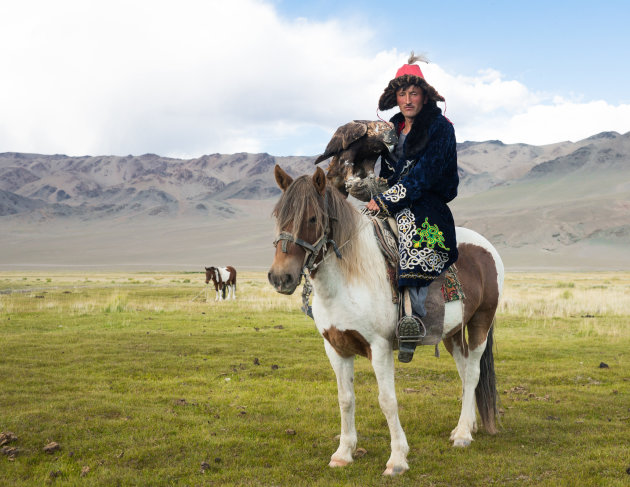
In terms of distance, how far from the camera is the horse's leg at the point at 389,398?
470cm

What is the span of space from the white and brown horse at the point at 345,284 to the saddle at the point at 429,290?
0.26 feet

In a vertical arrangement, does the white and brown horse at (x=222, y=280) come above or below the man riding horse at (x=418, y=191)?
below

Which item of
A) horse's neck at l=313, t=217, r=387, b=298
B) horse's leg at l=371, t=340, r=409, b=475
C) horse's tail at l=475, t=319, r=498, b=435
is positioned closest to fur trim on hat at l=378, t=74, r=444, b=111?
horse's neck at l=313, t=217, r=387, b=298

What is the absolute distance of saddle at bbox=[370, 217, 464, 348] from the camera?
192 inches

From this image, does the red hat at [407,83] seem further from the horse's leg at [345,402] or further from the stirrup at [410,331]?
the horse's leg at [345,402]

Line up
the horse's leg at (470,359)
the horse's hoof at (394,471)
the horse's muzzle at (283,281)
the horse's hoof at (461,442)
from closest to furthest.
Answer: the horse's muzzle at (283,281)
the horse's hoof at (394,471)
the horse's hoof at (461,442)
the horse's leg at (470,359)

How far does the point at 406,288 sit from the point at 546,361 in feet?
23.0

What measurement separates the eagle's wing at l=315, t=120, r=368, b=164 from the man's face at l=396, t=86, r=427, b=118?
0.58 m

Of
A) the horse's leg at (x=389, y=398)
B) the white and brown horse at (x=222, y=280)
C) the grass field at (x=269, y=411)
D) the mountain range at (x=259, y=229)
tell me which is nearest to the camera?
the horse's leg at (x=389, y=398)

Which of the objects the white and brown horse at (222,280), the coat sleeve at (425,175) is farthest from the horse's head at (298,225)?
the white and brown horse at (222,280)

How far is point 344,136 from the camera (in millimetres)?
4777

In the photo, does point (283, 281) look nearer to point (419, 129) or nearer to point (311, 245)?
point (311, 245)

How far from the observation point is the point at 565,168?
652 ft

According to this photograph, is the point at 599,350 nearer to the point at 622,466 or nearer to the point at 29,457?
the point at 622,466
